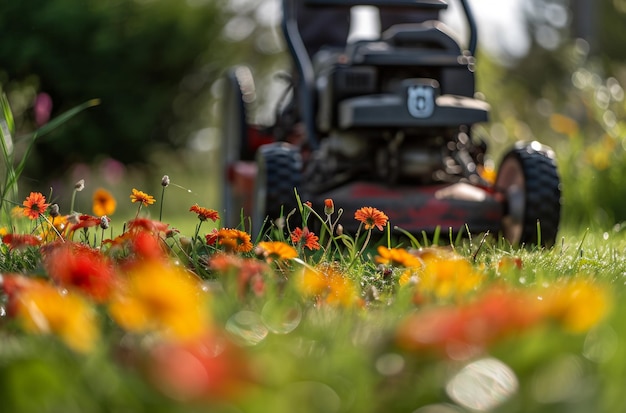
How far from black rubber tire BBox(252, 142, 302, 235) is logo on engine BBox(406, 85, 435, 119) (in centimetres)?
52

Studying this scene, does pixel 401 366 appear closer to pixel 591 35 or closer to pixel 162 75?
pixel 162 75

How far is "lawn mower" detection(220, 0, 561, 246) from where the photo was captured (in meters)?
3.59

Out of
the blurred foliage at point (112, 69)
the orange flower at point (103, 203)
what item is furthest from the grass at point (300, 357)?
the blurred foliage at point (112, 69)

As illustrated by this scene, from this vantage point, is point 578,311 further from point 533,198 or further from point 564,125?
point 564,125

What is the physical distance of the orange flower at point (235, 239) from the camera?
214cm

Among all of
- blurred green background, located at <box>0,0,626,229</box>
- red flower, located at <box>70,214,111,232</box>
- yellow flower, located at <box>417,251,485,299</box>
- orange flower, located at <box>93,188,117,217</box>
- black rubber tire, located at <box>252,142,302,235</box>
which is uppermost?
yellow flower, located at <box>417,251,485,299</box>

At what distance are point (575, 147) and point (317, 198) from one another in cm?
238

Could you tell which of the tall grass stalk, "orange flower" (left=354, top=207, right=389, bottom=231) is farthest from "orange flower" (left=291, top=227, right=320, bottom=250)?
the tall grass stalk

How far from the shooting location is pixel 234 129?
17.7ft

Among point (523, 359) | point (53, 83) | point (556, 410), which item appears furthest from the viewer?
point (53, 83)

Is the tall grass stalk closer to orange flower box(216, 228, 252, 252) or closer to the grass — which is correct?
orange flower box(216, 228, 252, 252)

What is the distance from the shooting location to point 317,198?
380 cm

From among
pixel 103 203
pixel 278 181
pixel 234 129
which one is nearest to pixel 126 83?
pixel 234 129

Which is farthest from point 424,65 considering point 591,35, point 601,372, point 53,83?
point 591,35
